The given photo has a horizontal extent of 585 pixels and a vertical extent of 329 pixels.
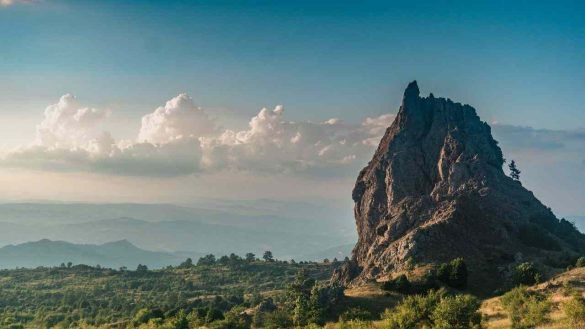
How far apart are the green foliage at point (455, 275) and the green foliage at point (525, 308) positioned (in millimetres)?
20003

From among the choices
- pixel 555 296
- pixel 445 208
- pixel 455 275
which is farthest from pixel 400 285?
pixel 445 208

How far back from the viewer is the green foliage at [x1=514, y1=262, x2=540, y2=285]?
347ft

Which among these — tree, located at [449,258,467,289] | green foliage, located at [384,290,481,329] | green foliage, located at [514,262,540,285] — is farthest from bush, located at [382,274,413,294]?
green foliage, located at [384,290,481,329]

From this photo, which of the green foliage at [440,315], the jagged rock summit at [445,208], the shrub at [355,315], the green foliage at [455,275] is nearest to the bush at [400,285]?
the green foliage at [455,275]

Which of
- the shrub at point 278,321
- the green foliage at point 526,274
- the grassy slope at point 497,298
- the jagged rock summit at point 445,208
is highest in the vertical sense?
the jagged rock summit at point 445,208

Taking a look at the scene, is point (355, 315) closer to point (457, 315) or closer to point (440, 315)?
point (440, 315)

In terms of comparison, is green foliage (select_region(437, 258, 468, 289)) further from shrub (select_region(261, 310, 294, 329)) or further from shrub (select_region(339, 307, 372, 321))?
shrub (select_region(261, 310, 294, 329))

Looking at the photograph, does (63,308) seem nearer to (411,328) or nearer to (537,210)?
(411,328)

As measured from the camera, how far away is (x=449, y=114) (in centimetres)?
17888

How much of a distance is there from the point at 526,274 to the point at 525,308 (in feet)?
116

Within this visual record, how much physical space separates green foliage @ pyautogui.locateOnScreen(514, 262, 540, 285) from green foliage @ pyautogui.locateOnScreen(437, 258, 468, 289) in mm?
10810

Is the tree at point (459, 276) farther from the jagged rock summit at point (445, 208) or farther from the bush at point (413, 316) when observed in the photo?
the bush at point (413, 316)

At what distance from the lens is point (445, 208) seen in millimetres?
139875

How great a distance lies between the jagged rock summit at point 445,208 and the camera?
127 metres
